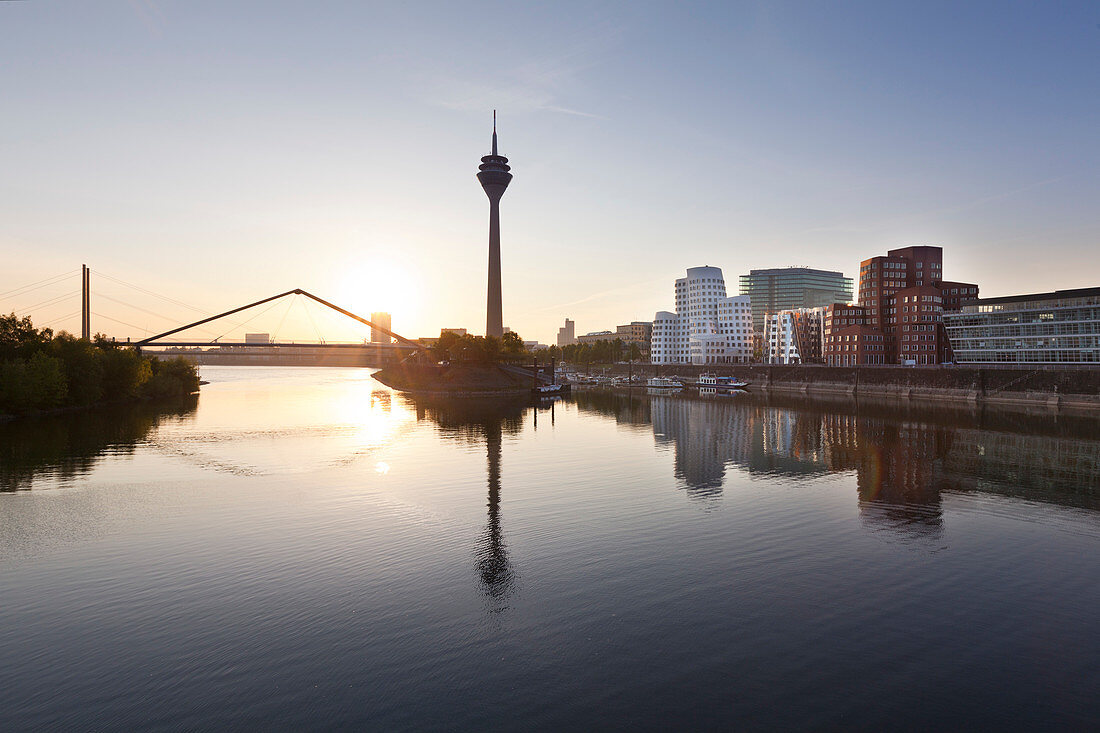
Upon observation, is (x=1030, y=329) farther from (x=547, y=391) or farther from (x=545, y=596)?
(x=545, y=596)

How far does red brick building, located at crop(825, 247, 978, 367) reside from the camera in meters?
147

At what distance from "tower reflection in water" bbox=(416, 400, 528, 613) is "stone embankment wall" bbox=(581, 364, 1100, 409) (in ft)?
238

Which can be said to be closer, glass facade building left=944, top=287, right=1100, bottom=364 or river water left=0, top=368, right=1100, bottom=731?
river water left=0, top=368, right=1100, bottom=731

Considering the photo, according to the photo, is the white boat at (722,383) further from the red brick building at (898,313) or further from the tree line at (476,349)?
the tree line at (476,349)

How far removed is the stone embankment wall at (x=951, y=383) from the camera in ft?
299

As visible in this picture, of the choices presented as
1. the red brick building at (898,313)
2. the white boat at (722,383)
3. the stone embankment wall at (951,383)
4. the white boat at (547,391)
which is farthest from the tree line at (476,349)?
the red brick building at (898,313)

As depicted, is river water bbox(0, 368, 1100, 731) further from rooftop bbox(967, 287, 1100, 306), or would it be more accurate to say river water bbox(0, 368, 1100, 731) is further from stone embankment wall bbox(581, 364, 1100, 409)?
rooftop bbox(967, 287, 1100, 306)

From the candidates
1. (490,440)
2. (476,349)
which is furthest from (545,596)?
(476,349)

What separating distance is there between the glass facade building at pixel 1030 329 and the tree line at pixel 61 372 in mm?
168479

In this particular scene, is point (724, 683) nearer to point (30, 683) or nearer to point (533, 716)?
point (533, 716)

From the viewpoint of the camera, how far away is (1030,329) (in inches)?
4766

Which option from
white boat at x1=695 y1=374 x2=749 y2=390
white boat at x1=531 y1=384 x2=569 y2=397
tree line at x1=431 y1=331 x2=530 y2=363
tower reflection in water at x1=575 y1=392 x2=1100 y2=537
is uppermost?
tree line at x1=431 y1=331 x2=530 y2=363

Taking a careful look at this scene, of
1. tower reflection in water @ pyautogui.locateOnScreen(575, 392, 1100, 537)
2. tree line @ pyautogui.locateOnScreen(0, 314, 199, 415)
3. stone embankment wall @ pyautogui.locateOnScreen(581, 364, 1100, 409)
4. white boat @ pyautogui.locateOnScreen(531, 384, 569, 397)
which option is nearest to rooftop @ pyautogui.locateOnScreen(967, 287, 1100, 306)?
stone embankment wall @ pyautogui.locateOnScreen(581, 364, 1100, 409)

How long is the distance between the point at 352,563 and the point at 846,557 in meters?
20.1
